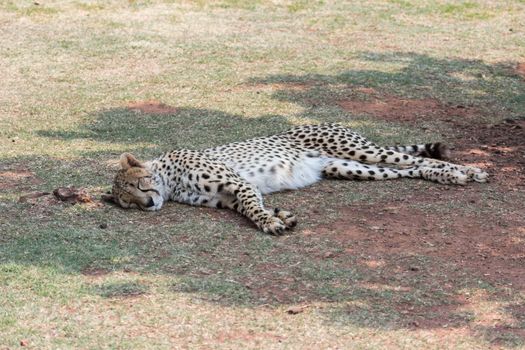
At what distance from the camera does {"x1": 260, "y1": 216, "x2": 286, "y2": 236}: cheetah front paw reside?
22.6 ft

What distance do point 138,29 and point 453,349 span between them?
9.57m

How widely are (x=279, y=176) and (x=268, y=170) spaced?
0.10m

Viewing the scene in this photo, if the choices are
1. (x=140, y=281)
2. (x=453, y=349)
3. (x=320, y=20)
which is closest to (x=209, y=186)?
(x=140, y=281)

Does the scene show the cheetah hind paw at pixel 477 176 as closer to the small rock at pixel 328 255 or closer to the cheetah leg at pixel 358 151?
the cheetah leg at pixel 358 151

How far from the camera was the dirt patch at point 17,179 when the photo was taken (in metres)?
8.05

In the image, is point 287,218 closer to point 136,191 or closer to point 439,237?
point 439,237

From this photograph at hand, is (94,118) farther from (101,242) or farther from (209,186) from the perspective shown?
(101,242)

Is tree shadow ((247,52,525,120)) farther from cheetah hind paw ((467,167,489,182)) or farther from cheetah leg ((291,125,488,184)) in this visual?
cheetah hind paw ((467,167,489,182))

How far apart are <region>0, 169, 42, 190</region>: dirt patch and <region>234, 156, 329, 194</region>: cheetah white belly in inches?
67.4

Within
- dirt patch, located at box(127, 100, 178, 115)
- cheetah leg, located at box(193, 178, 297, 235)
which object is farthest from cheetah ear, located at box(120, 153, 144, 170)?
dirt patch, located at box(127, 100, 178, 115)

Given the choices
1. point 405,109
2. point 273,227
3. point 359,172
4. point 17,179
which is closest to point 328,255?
point 273,227

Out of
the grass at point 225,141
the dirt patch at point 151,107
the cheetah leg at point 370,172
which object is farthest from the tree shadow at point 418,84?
the cheetah leg at point 370,172

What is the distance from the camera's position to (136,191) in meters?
7.41

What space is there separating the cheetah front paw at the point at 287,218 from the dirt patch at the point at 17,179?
217cm
